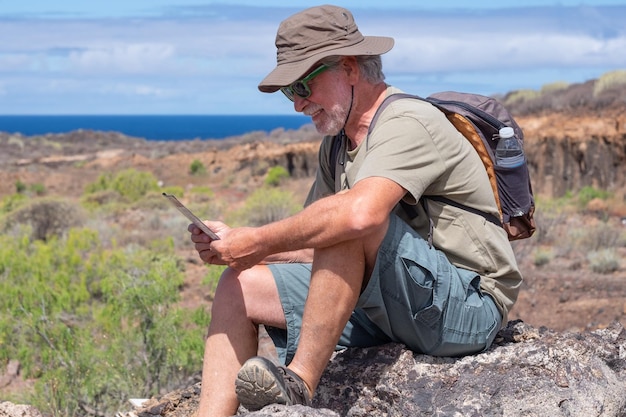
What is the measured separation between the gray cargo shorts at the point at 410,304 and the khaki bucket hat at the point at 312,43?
634mm

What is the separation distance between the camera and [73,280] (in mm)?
8336

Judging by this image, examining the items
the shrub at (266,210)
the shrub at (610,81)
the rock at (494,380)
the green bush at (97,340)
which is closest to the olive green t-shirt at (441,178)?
the rock at (494,380)

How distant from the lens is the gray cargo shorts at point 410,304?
306cm

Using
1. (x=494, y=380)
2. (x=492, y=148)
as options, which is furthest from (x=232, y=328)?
(x=492, y=148)

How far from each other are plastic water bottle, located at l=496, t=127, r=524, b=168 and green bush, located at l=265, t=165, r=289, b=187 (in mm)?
18802

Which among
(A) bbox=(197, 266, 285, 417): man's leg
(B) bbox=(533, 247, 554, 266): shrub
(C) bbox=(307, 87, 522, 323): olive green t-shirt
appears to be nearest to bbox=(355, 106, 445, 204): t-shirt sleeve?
(C) bbox=(307, 87, 522, 323): olive green t-shirt

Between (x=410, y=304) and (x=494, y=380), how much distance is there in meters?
0.46

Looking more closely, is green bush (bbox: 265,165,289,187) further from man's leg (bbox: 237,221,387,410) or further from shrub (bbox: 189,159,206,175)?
man's leg (bbox: 237,221,387,410)

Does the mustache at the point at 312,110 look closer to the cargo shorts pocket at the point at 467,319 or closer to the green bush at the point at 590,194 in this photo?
the cargo shorts pocket at the point at 467,319

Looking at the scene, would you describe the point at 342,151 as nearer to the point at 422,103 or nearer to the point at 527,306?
the point at 422,103

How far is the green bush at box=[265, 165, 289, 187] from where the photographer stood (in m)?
22.3

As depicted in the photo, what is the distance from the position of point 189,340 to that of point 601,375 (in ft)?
9.60

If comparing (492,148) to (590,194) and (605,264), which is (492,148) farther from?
(590,194)

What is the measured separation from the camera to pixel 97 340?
644cm
